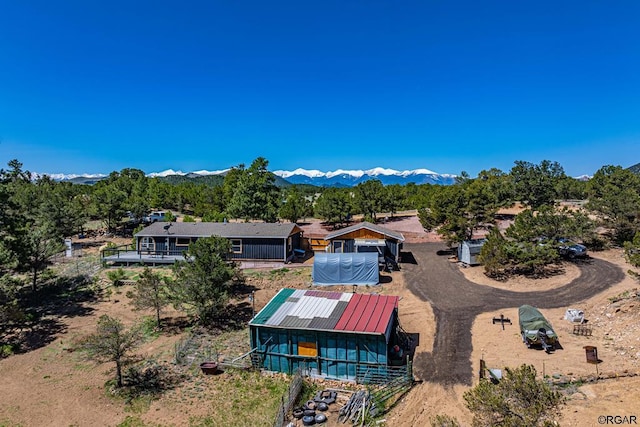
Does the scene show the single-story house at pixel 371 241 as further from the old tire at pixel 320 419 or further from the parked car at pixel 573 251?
the old tire at pixel 320 419

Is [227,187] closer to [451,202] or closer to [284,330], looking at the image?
[451,202]

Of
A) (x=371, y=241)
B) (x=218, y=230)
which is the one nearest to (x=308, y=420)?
(x=371, y=241)

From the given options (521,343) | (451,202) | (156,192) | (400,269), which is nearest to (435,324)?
(521,343)

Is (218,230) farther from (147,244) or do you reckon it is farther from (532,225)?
(532,225)

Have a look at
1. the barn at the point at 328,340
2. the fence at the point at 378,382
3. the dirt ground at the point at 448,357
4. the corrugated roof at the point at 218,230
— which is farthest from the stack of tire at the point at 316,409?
the corrugated roof at the point at 218,230

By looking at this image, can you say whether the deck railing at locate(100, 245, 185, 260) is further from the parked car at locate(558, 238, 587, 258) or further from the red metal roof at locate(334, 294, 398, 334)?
the parked car at locate(558, 238, 587, 258)

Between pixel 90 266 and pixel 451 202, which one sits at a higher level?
pixel 451 202

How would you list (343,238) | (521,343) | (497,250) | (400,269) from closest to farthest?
(521,343) < (497,250) < (400,269) < (343,238)
